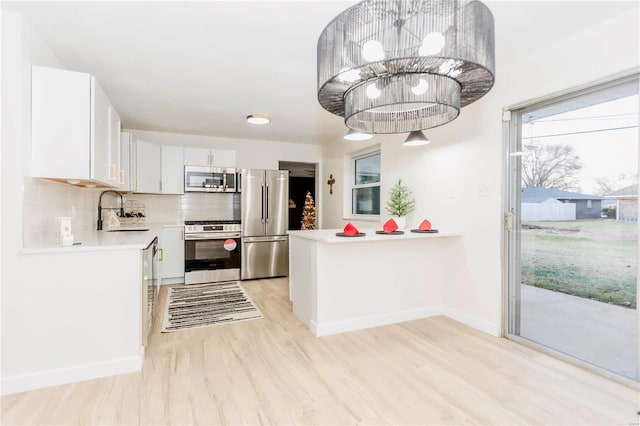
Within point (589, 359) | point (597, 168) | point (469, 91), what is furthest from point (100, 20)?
point (589, 359)

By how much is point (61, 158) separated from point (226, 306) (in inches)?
87.7

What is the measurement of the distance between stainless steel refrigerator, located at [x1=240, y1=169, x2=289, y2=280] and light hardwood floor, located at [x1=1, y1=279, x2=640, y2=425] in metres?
2.30

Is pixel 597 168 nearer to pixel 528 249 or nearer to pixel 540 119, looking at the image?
pixel 540 119

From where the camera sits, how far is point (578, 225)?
2373 mm

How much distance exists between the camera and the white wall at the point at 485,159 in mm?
2189

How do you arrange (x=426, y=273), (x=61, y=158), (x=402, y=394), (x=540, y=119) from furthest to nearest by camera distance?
1. (x=426, y=273)
2. (x=540, y=119)
3. (x=61, y=158)
4. (x=402, y=394)

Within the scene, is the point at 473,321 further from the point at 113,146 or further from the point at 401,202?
the point at 113,146

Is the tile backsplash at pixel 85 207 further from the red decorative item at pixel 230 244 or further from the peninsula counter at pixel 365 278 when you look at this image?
the peninsula counter at pixel 365 278

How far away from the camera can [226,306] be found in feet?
12.3

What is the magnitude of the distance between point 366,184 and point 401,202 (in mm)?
1510

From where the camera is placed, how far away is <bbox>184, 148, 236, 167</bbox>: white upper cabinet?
16.5 ft

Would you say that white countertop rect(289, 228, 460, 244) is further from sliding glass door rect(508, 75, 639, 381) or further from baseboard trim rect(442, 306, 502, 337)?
baseboard trim rect(442, 306, 502, 337)

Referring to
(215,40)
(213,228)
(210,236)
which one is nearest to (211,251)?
(210,236)

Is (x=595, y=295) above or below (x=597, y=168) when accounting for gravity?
below
